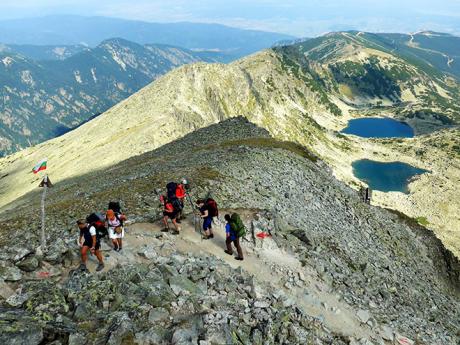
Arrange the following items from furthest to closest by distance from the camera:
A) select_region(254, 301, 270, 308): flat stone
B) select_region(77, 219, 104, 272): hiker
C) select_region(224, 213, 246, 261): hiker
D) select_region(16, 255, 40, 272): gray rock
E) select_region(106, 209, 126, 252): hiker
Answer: select_region(224, 213, 246, 261): hiker < select_region(106, 209, 126, 252): hiker < select_region(77, 219, 104, 272): hiker < select_region(16, 255, 40, 272): gray rock < select_region(254, 301, 270, 308): flat stone

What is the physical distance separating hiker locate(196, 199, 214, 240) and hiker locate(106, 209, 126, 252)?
5.55m

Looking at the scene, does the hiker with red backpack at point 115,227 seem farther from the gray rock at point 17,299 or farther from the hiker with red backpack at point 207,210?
the gray rock at point 17,299

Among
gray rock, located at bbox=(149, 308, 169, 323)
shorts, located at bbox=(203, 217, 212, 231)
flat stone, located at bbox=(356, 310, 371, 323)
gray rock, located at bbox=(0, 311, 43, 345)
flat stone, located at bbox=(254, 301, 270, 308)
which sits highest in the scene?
gray rock, located at bbox=(0, 311, 43, 345)

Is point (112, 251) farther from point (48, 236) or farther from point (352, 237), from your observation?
point (352, 237)

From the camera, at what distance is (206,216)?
1051 inches

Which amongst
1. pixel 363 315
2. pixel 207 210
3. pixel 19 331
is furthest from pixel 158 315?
pixel 363 315

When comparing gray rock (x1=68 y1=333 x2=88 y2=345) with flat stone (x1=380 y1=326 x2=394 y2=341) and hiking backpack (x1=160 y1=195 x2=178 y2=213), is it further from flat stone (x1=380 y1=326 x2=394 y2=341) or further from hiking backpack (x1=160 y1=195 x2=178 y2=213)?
flat stone (x1=380 y1=326 x2=394 y2=341)

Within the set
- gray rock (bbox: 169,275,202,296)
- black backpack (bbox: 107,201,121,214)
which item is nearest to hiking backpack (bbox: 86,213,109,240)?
black backpack (bbox: 107,201,121,214)

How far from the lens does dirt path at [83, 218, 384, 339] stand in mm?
22547

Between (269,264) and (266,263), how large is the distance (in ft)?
0.71

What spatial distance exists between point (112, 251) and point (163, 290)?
5787 millimetres

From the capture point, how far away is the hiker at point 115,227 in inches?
907

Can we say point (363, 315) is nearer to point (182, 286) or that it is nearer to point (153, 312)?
point (182, 286)

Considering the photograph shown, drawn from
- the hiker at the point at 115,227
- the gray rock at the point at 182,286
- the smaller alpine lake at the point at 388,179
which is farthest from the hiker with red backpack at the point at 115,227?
the smaller alpine lake at the point at 388,179
